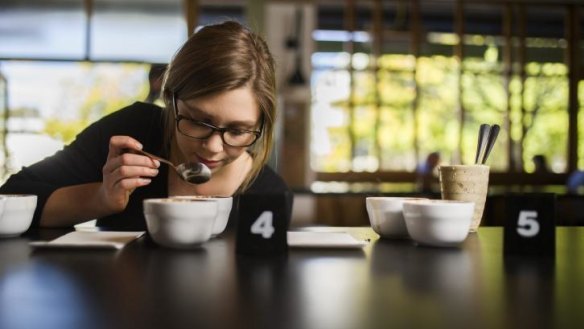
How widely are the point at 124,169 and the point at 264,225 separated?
14.1 inches

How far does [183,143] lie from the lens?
1.37 m

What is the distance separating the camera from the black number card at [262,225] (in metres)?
0.86

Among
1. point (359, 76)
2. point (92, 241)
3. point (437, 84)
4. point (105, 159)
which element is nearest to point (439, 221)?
point (92, 241)

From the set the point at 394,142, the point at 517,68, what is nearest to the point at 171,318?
the point at 394,142

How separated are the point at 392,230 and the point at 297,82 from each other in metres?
4.29

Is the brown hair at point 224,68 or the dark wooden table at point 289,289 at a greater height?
the brown hair at point 224,68

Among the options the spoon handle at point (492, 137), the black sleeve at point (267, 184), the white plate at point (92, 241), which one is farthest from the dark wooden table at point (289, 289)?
the black sleeve at point (267, 184)

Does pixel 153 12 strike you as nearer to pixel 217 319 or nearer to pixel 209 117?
pixel 209 117

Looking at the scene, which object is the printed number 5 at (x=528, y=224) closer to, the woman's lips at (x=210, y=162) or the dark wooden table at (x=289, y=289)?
the dark wooden table at (x=289, y=289)

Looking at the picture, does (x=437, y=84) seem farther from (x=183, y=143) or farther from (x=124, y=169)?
(x=124, y=169)

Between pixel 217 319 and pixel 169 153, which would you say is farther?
pixel 169 153

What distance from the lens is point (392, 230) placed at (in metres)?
1.07

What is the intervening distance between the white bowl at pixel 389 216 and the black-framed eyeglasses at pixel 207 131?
39 centimetres

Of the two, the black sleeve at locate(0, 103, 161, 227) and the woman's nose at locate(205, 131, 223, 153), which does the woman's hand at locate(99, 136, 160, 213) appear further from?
the black sleeve at locate(0, 103, 161, 227)
